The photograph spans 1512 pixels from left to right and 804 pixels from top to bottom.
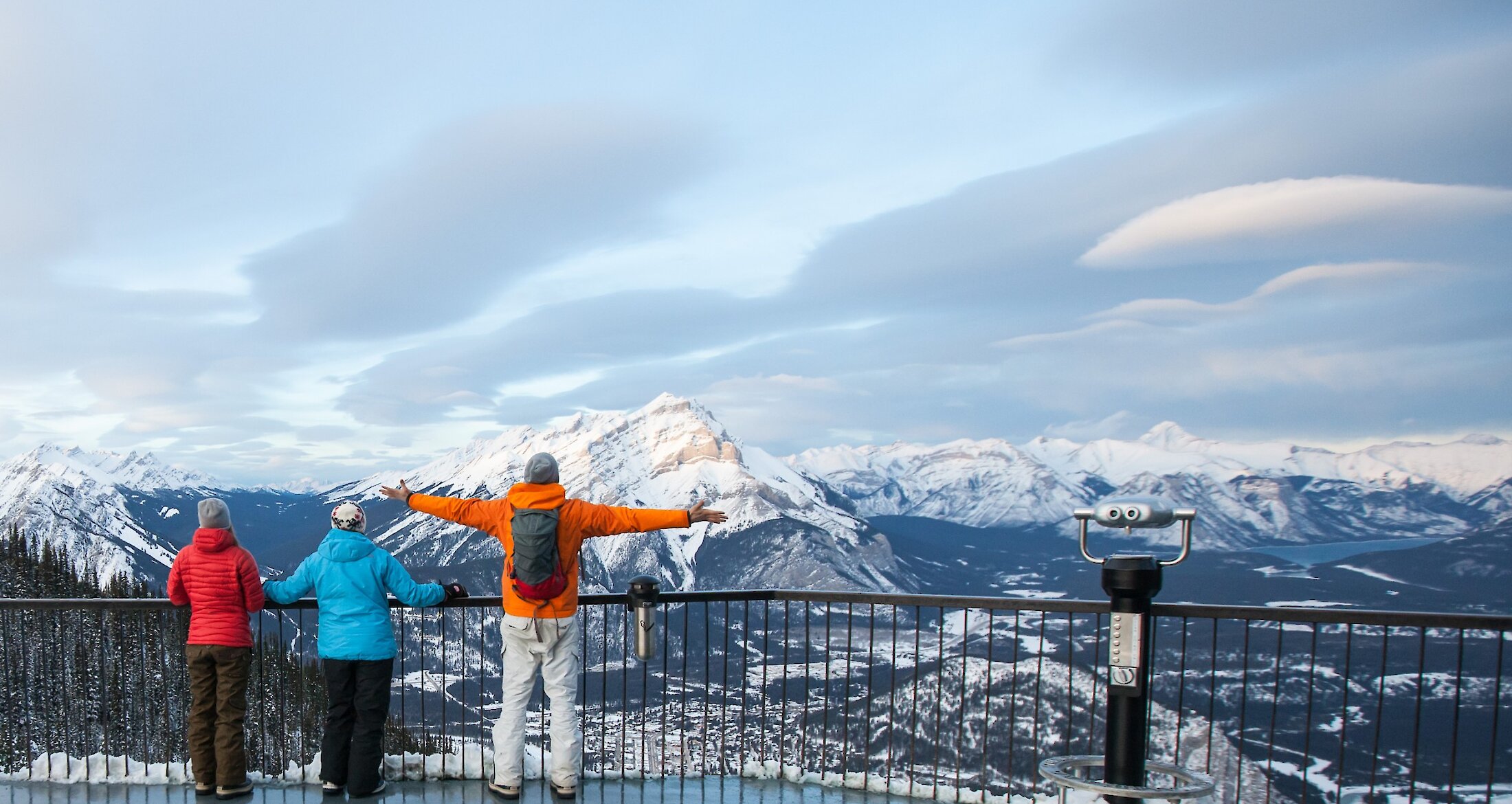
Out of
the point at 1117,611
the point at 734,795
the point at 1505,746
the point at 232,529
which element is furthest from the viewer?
the point at 1505,746

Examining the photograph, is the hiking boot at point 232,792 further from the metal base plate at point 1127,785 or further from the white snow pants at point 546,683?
the metal base plate at point 1127,785

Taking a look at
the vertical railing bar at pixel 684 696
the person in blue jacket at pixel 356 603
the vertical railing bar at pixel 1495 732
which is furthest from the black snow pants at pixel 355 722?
the vertical railing bar at pixel 1495 732

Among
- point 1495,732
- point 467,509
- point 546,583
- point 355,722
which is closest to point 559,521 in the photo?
point 546,583

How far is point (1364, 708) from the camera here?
121562 mm

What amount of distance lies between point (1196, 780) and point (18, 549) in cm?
8531

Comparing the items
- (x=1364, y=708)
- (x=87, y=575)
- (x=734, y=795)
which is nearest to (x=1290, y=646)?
(x=1364, y=708)

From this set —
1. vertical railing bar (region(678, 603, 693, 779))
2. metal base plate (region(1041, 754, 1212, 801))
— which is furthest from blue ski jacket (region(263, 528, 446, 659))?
metal base plate (region(1041, 754, 1212, 801))

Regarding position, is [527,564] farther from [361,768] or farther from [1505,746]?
[1505,746]

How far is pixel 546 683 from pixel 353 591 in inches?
45.6

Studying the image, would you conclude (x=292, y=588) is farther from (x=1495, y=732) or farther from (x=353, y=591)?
(x=1495, y=732)

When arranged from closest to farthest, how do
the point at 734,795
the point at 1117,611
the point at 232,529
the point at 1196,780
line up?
the point at 1196,780
the point at 1117,611
the point at 232,529
the point at 734,795

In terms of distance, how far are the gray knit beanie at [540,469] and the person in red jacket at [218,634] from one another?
163cm

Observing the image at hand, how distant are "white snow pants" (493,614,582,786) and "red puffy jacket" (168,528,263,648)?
142 centimetres

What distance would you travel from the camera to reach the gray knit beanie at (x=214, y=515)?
523 cm
